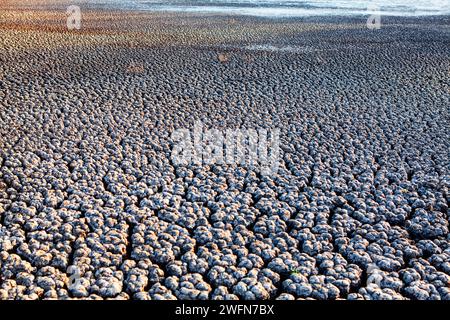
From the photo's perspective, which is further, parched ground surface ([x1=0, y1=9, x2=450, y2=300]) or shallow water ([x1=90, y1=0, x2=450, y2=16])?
shallow water ([x1=90, y1=0, x2=450, y2=16])

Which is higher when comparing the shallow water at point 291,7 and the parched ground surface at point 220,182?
the shallow water at point 291,7

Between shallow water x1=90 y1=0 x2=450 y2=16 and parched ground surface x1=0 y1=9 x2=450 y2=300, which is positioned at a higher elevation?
shallow water x1=90 y1=0 x2=450 y2=16

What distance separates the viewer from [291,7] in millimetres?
13594

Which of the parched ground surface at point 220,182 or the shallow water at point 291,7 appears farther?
the shallow water at point 291,7

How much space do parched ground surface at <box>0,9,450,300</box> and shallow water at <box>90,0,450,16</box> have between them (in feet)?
19.1

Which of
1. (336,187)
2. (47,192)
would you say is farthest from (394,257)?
(47,192)

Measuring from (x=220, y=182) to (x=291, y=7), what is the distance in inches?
439

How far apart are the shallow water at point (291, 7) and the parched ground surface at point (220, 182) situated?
5.83 metres

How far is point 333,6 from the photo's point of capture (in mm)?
14133

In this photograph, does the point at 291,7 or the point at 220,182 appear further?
the point at 291,7

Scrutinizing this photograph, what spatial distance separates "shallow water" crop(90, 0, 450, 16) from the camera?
497 inches

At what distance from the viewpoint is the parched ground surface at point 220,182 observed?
2.55 metres

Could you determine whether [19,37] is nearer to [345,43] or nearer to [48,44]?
[48,44]

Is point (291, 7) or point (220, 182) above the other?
point (291, 7)
